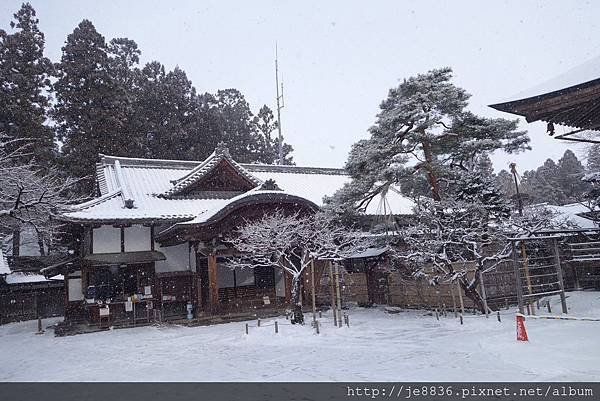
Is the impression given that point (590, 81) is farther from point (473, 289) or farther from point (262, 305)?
point (262, 305)

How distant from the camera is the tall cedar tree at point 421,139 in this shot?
12812mm

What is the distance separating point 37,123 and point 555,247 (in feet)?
103

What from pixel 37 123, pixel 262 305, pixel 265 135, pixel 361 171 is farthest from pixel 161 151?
pixel 361 171

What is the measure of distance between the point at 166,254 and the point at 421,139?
12.0 metres

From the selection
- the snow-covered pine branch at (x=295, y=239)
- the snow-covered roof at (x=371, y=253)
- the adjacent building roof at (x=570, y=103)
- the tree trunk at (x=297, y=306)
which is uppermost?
the adjacent building roof at (x=570, y=103)

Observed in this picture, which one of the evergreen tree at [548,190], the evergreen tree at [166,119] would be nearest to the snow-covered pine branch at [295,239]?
the evergreen tree at [166,119]

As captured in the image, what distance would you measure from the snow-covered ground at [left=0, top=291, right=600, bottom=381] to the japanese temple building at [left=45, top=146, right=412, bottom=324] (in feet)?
8.96

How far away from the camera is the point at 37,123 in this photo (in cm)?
2795

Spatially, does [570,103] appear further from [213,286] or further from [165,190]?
[165,190]

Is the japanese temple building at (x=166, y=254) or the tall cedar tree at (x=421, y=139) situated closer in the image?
the tall cedar tree at (x=421, y=139)

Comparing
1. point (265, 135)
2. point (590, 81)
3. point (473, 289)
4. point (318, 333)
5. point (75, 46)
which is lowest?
point (318, 333)

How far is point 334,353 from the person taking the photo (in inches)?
362

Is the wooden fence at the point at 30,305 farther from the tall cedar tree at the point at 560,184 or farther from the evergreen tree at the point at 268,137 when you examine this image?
the tall cedar tree at the point at 560,184

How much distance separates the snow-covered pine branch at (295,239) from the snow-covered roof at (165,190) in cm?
153
